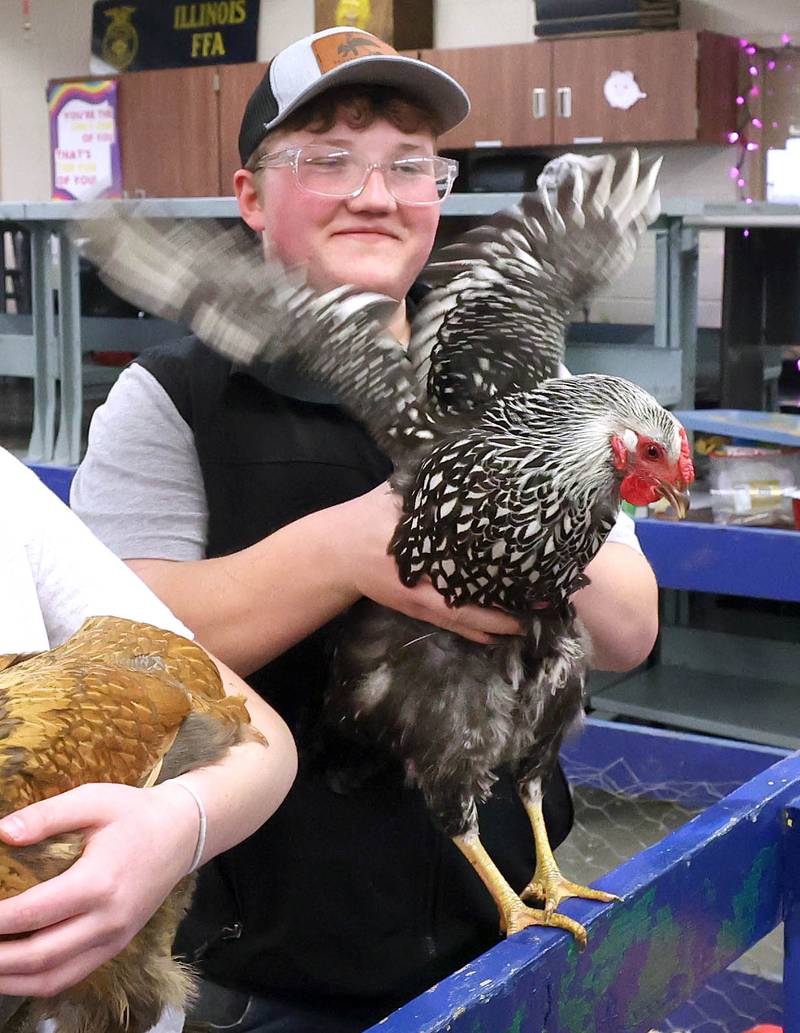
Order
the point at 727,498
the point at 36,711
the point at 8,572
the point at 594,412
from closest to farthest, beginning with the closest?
the point at 36,711
the point at 8,572
the point at 594,412
the point at 727,498

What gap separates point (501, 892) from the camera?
109 cm

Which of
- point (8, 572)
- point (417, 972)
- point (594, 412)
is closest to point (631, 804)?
point (417, 972)

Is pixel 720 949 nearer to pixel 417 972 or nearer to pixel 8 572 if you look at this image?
pixel 417 972

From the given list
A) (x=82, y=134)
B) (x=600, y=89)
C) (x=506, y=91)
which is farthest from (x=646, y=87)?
(x=82, y=134)

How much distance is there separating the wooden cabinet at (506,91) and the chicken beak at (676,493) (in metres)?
6.01

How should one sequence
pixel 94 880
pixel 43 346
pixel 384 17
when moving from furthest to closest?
1. pixel 384 17
2. pixel 43 346
3. pixel 94 880

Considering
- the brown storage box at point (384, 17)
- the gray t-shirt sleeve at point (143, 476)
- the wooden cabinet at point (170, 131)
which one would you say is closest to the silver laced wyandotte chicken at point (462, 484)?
the gray t-shirt sleeve at point (143, 476)

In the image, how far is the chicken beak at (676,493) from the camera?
3.45 feet

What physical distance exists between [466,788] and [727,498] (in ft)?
7.15

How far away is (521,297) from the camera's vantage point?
1.21 metres

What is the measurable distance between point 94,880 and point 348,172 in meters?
0.73

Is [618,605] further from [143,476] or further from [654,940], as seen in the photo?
[143,476]

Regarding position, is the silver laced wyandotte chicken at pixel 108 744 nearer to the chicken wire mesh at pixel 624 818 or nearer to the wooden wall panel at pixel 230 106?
the chicken wire mesh at pixel 624 818

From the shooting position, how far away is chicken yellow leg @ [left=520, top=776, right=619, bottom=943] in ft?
3.20
